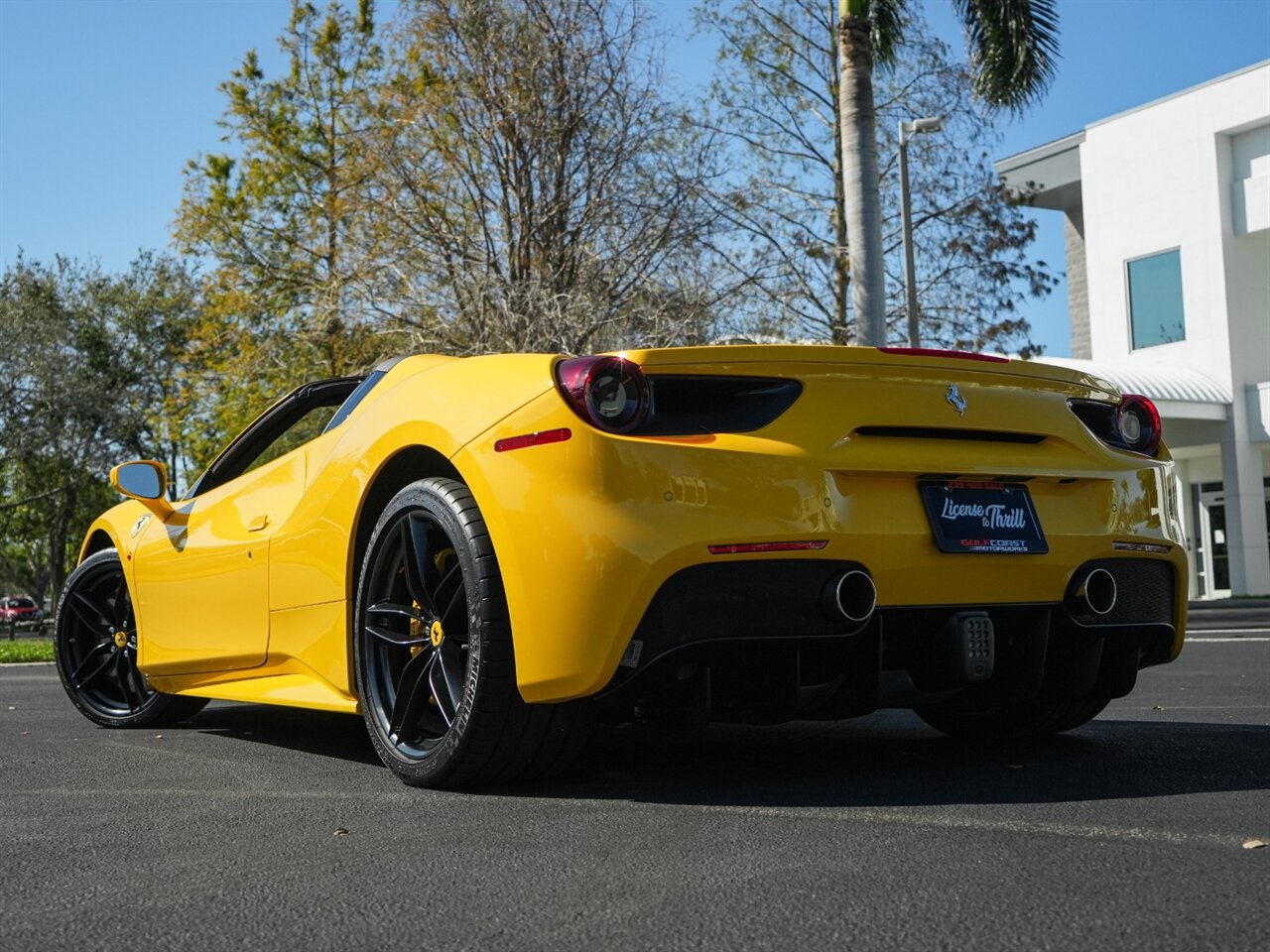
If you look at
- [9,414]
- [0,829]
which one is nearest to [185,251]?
[9,414]

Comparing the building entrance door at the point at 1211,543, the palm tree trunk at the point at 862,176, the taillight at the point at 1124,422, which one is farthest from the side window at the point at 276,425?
the building entrance door at the point at 1211,543

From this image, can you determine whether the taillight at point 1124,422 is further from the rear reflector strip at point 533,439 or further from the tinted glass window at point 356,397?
the tinted glass window at point 356,397

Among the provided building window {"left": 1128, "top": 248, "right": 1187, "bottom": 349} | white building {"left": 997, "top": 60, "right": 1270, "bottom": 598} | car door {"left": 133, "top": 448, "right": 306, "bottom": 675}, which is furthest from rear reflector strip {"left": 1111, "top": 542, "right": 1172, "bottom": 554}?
building window {"left": 1128, "top": 248, "right": 1187, "bottom": 349}

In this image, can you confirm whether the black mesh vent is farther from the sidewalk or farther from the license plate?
the sidewalk

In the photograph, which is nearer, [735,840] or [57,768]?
[735,840]

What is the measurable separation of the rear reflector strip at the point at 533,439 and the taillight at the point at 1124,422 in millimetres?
1556

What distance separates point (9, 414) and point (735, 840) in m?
34.8

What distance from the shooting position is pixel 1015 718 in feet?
15.5

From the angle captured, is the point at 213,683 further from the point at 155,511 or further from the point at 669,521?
the point at 669,521

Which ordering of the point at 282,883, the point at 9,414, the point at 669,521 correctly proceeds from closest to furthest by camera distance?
1. the point at 282,883
2. the point at 669,521
3. the point at 9,414

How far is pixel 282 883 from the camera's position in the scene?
2.71 m

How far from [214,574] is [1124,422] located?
121 inches

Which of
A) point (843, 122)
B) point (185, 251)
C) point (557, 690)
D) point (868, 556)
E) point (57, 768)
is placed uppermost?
point (185, 251)

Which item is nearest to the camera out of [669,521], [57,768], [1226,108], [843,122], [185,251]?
[669,521]
